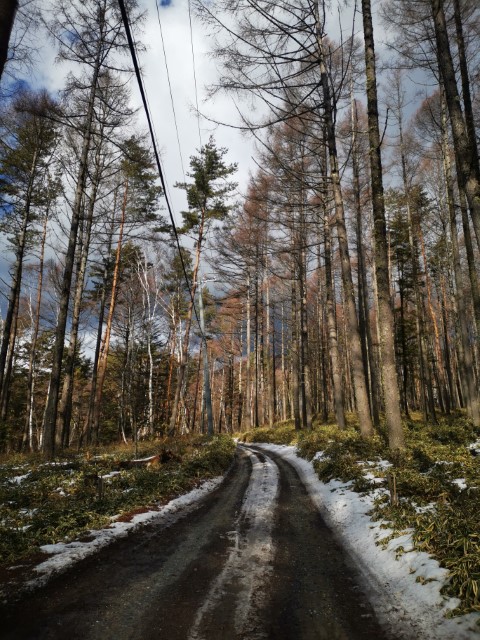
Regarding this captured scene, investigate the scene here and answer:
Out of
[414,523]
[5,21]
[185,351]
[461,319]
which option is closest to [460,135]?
[414,523]

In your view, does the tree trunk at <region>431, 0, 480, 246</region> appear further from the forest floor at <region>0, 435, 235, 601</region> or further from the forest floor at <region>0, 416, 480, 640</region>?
the forest floor at <region>0, 435, 235, 601</region>

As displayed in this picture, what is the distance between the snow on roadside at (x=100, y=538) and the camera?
3.76 m

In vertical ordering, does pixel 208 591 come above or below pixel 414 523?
below

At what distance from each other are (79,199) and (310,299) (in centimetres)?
2068

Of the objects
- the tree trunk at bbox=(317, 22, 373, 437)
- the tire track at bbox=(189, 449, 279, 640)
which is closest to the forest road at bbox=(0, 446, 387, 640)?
the tire track at bbox=(189, 449, 279, 640)

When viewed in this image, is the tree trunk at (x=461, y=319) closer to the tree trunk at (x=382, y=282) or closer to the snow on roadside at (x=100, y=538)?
the tree trunk at (x=382, y=282)

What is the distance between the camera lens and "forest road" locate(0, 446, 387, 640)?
282 centimetres

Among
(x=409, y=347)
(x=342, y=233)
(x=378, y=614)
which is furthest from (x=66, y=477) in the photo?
(x=409, y=347)

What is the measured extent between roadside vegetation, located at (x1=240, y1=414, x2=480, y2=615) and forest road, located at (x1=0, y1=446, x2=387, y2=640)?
0.88 m

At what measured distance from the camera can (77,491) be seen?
7199mm

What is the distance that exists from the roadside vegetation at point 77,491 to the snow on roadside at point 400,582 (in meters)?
3.63

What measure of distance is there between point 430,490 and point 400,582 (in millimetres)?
2478

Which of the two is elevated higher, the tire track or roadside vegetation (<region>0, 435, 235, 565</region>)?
roadside vegetation (<region>0, 435, 235, 565</region>)

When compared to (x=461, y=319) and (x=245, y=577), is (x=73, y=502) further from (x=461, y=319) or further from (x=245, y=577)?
(x=461, y=319)
